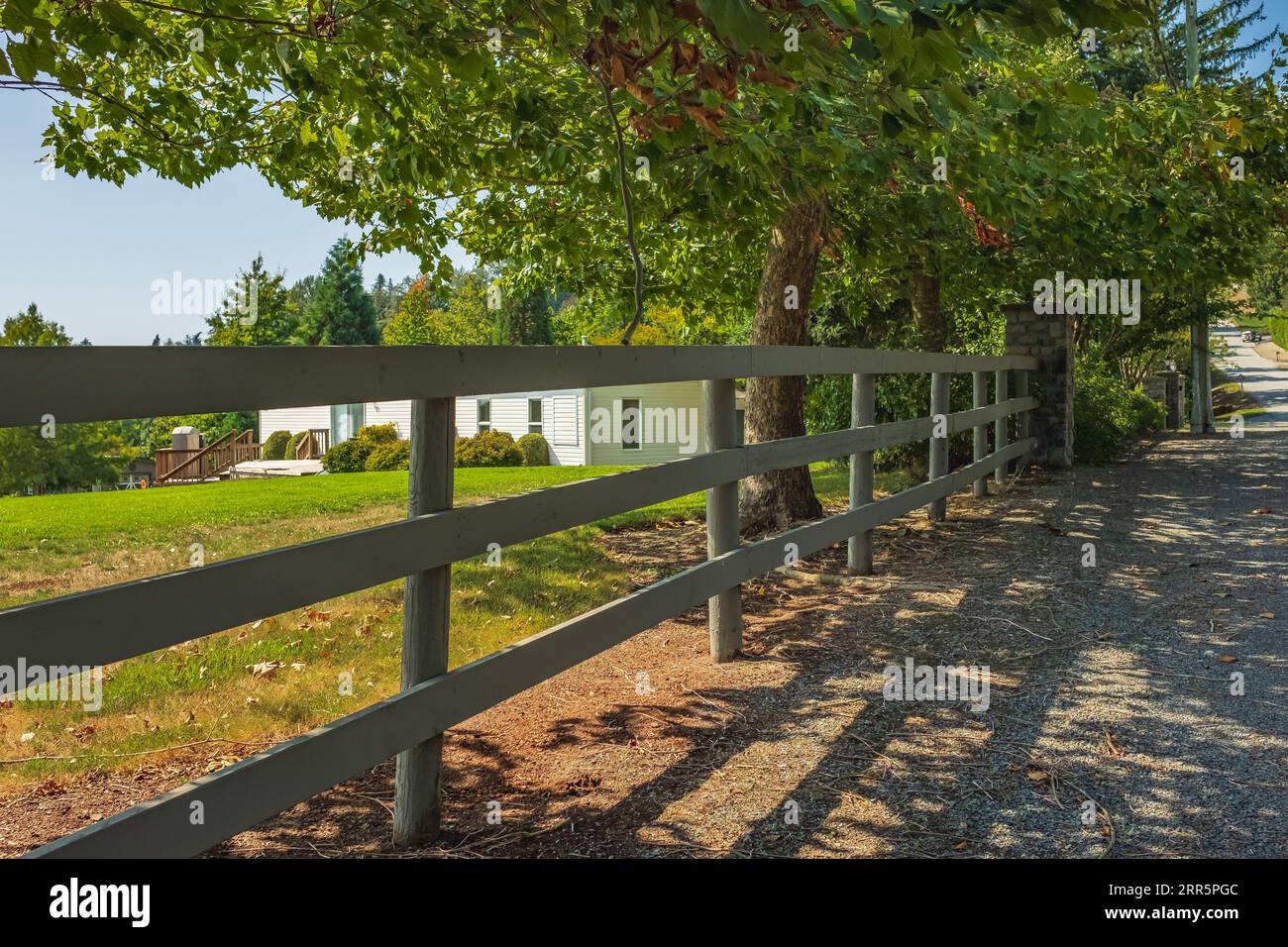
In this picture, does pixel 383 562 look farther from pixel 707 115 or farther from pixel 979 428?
pixel 979 428

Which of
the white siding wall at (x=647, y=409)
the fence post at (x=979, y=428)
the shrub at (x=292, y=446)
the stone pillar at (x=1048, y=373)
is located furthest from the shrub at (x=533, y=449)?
the fence post at (x=979, y=428)

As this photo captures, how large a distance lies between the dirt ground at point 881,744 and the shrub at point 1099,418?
802 centimetres

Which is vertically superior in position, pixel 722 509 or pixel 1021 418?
pixel 1021 418

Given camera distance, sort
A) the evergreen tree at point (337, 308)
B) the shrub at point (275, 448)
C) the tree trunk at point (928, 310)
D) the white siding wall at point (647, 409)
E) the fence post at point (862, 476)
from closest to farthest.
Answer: the fence post at point (862, 476), the tree trunk at point (928, 310), the shrub at point (275, 448), the white siding wall at point (647, 409), the evergreen tree at point (337, 308)

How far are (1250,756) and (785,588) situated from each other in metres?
3.67

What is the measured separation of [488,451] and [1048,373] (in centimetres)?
2057

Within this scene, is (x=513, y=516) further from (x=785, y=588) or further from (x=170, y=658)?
(x=785, y=588)

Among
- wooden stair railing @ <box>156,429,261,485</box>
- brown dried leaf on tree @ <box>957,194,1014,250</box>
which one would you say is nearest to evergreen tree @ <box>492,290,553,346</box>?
wooden stair railing @ <box>156,429,261,485</box>

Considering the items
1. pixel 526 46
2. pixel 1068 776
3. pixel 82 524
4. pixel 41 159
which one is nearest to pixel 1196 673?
pixel 1068 776

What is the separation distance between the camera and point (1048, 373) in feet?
45.0

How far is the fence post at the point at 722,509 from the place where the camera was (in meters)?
5.41

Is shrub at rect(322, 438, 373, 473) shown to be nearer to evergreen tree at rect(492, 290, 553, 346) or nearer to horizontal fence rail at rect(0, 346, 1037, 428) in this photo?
horizontal fence rail at rect(0, 346, 1037, 428)

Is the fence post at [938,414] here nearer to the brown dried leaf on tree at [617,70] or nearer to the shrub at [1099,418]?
the brown dried leaf on tree at [617,70]

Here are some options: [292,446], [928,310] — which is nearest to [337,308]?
[292,446]
